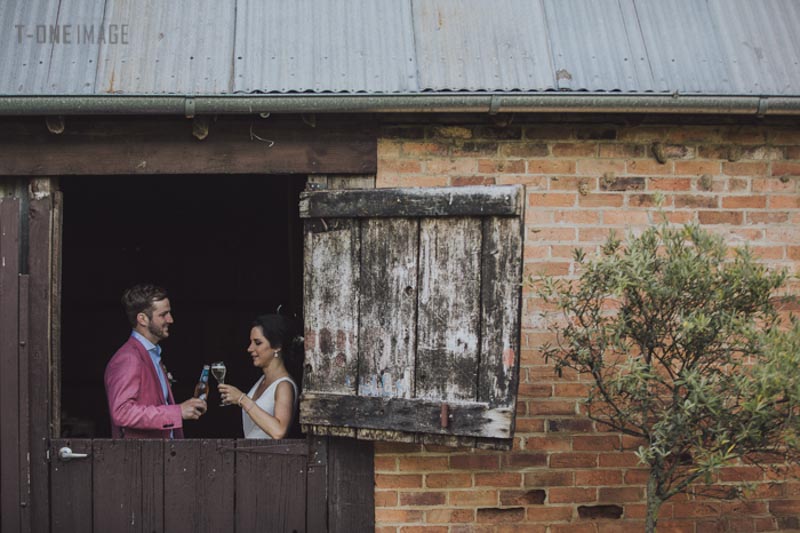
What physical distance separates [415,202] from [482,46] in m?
0.99

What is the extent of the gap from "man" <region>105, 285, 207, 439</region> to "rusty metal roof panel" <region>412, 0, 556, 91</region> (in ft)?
6.58

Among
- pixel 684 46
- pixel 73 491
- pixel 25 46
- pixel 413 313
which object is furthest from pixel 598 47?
pixel 73 491

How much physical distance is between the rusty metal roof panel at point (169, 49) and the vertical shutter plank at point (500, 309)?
1.47 meters

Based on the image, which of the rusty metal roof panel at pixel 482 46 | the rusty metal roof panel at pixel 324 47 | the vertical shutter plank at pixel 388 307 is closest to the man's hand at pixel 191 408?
Answer: the vertical shutter plank at pixel 388 307

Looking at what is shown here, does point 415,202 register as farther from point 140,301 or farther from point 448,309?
point 140,301

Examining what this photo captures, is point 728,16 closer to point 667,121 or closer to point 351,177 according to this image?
point 667,121

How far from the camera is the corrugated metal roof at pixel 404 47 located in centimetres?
425

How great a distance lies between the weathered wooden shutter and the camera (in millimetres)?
3959

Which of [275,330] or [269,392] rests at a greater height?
[275,330]

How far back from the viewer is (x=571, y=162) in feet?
14.5

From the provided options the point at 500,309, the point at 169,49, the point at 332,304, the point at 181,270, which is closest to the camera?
the point at 500,309

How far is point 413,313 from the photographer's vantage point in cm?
410

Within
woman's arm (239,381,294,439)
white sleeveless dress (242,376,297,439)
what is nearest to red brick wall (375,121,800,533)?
woman's arm (239,381,294,439)

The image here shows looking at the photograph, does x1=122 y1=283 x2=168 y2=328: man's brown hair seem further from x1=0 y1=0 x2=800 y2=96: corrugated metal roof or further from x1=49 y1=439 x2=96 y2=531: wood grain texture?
x1=0 y1=0 x2=800 y2=96: corrugated metal roof
